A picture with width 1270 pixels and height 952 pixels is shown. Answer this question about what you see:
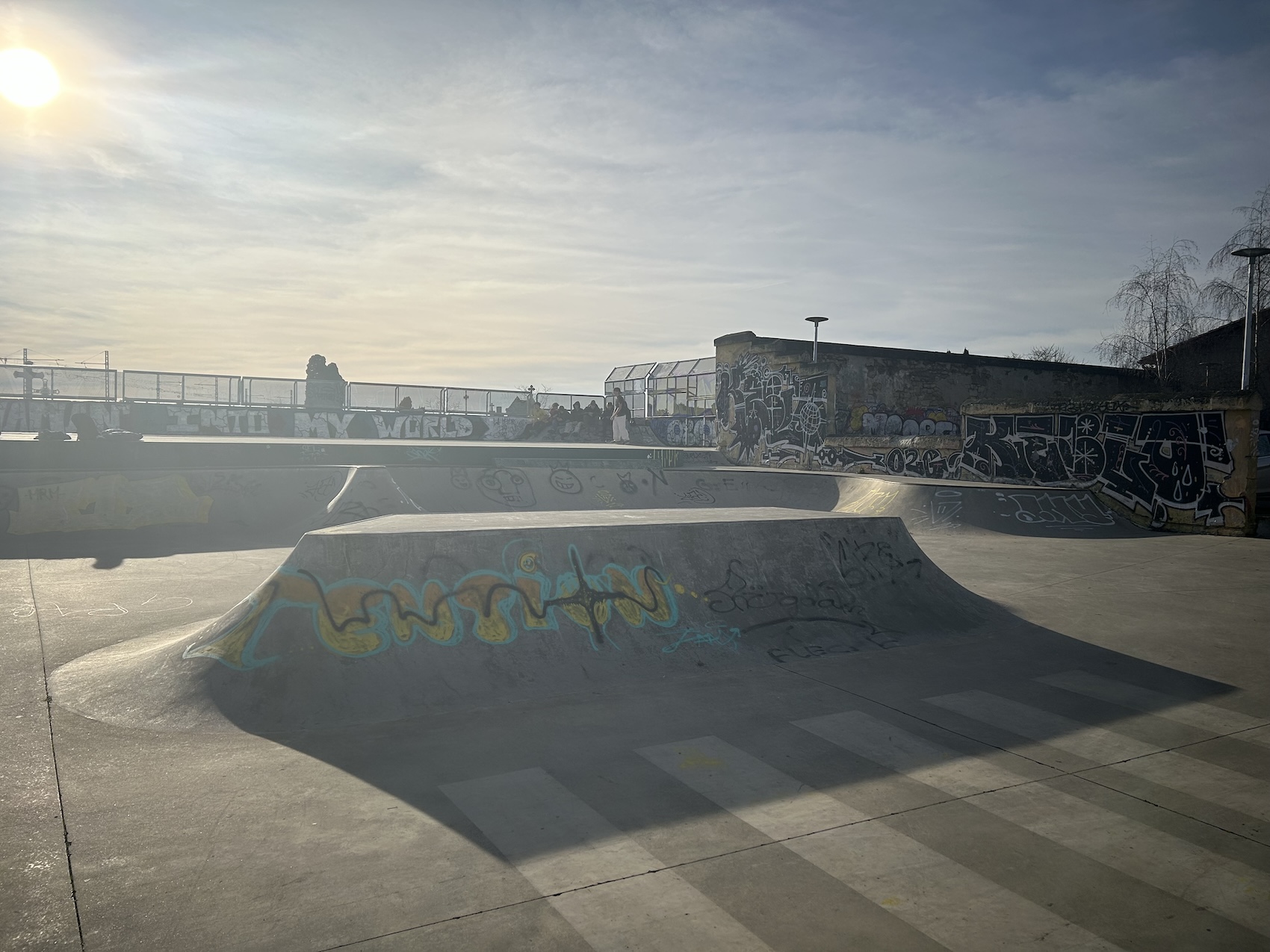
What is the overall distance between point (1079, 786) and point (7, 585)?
1038cm

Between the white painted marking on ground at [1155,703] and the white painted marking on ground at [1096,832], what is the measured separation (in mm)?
1794

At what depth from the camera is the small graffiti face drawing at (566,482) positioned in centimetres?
1622

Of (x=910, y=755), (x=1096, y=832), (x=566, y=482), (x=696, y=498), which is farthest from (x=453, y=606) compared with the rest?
(x=696, y=498)

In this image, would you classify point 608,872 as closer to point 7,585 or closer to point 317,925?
point 317,925

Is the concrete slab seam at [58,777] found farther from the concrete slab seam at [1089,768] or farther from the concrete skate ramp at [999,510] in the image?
the concrete skate ramp at [999,510]

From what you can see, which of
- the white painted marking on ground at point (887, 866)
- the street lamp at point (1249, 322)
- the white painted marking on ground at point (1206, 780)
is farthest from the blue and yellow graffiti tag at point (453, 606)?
the street lamp at point (1249, 322)

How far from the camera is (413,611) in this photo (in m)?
5.71

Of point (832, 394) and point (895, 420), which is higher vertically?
point (832, 394)

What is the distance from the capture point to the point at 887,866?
3289 millimetres

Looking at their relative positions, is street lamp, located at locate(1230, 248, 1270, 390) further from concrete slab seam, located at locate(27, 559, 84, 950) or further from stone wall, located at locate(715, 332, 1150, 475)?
concrete slab seam, located at locate(27, 559, 84, 950)

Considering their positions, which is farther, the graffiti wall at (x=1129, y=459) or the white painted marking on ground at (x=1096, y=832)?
the graffiti wall at (x=1129, y=459)

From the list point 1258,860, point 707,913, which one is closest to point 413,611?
point 707,913

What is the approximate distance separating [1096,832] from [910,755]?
40.5 inches

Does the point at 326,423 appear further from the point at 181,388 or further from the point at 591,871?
the point at 591,871
